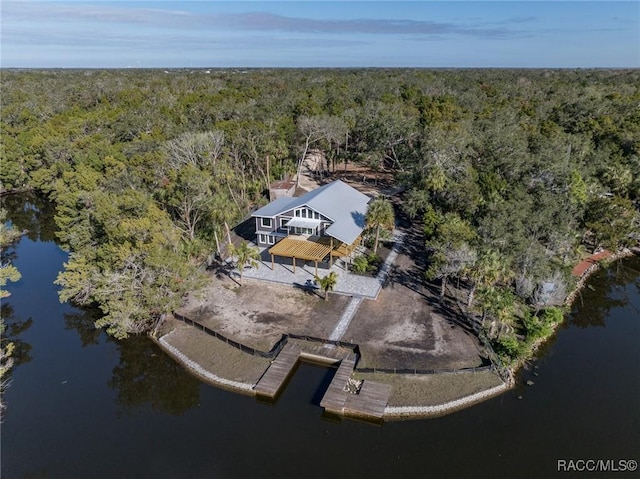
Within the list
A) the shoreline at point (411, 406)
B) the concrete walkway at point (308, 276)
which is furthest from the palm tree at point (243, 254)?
the shoreline at point (411, 406)

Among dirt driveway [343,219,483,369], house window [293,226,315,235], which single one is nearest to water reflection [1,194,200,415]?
dirt driveway [343,219,483,369]

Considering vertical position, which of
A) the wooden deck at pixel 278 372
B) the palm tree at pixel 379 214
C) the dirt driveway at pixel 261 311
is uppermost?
the palm tree at pixel 379 214

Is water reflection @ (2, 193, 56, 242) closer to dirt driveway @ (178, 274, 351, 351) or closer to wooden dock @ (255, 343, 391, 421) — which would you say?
dirt driveway @ (178, 274, 351, 351)

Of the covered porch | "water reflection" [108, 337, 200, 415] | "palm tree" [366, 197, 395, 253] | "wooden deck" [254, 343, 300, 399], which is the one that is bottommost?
"water reflection" [108, 337, 200, 415]

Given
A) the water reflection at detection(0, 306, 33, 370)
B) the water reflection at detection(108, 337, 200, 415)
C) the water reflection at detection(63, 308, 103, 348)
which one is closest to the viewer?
the water reflection at detection(108, 337, 200, 415)

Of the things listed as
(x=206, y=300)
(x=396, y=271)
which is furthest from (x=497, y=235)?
(x=206, y=300)

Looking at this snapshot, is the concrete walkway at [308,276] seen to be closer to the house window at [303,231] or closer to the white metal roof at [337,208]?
the house window at [303,231]
